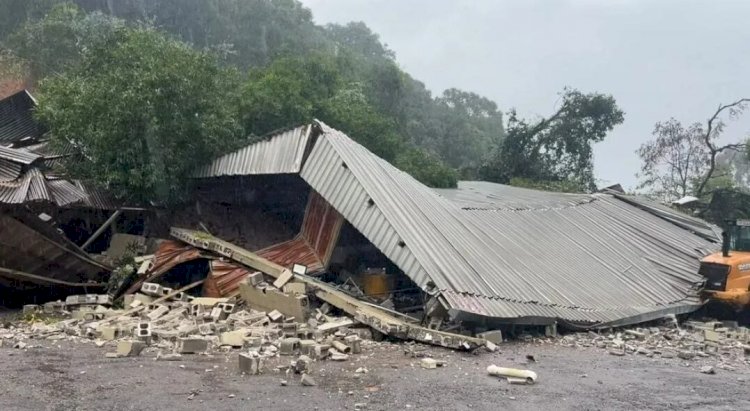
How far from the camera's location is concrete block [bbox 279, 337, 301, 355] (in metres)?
9.55

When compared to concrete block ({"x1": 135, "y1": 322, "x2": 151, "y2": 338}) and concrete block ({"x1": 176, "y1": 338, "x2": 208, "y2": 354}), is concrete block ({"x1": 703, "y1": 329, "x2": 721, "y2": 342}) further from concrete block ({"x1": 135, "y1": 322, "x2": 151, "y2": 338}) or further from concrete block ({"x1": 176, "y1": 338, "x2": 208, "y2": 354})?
concrete block ({"x1": 135, "y1": 322, "x2": 151, "y2": 338})

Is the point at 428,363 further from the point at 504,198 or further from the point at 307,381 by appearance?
the point at 504,198

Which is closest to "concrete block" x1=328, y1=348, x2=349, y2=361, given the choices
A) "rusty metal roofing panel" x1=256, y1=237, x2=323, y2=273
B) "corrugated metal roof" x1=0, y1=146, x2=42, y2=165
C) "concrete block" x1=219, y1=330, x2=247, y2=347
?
"concrete block" x1=219, y1=330, x2=247, y2=347

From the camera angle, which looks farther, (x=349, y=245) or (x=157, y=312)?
(x=349, y=245)

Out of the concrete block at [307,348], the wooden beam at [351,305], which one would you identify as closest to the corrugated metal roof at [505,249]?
the wooden beam at [351,305]

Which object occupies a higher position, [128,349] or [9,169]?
[9,169]

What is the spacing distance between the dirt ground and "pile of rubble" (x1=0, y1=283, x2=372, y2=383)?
0.25 m

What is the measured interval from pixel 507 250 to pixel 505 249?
0.05 metres

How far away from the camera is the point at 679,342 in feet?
40.5

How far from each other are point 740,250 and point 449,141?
96.7 feet

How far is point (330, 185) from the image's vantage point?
43.4ft

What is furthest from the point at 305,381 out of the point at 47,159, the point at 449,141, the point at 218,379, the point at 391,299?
the point at 449,141

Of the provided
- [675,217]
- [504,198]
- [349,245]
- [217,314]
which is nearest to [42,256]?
[217,314]

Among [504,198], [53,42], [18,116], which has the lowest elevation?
[504,198]
